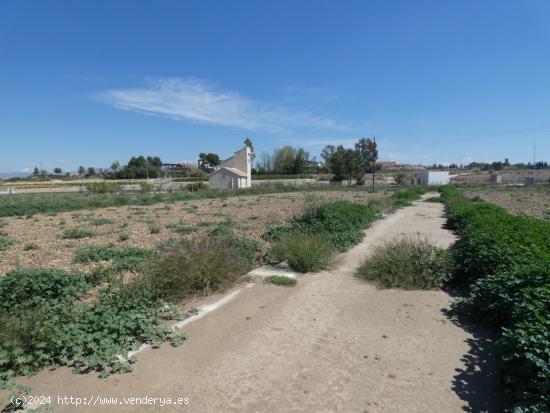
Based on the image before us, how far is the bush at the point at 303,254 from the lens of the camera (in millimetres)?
8531

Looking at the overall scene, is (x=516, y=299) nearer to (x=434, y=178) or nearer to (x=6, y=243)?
(x=6, y=243)

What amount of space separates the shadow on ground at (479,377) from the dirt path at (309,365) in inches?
0.7

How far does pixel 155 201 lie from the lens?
32.2m

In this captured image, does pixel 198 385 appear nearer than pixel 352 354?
Yes

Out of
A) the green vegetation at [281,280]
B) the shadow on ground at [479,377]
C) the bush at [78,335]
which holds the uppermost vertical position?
the bush at [78,335]

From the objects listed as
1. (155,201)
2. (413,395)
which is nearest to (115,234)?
(413,395)

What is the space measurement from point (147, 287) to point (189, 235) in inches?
284

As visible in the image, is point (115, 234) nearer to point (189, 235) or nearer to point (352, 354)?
point (189, 235)

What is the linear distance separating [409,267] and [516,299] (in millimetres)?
2888

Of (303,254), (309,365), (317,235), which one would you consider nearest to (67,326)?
(309,365)

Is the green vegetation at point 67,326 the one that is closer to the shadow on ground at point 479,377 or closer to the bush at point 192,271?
the bush at point 192,271

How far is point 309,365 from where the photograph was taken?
420cm

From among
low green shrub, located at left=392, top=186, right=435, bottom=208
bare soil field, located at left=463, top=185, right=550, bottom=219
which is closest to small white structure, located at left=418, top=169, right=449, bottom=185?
bare soil field, located at left=463, top=185, right=550, bottom=219

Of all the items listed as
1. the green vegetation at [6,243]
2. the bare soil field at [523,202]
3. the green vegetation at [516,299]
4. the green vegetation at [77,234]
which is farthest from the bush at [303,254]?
the bare soil field at [523,202]
